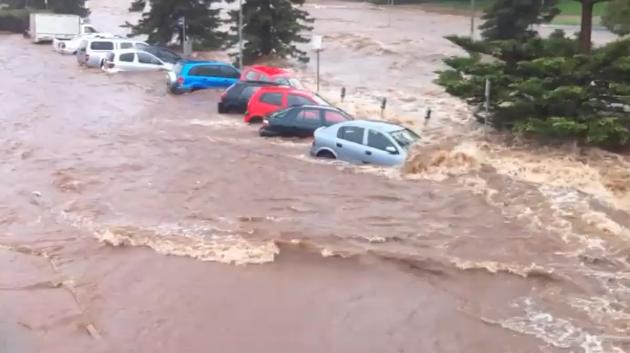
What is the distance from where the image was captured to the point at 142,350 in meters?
10.2

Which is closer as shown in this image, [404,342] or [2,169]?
[404,342]

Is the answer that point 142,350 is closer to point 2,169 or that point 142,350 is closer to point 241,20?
point 2,169

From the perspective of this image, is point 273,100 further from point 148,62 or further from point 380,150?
point 148,62

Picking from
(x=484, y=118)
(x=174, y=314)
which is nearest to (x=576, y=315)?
(x=174, y=314)

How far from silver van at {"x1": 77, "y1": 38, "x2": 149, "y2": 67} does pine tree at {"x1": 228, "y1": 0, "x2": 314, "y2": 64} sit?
5157mm

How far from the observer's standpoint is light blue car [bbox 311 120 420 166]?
19.0 meters

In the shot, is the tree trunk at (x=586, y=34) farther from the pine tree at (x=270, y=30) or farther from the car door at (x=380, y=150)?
the pine tree at (x=270, y=30)

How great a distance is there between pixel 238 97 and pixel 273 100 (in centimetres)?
298

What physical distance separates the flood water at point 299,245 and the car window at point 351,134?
694mm

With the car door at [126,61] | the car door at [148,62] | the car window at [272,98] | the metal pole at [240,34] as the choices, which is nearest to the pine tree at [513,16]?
the metal pole at [240,34]

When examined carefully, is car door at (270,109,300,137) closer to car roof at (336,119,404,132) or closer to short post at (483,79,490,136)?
car roof at (336,119,404,132)

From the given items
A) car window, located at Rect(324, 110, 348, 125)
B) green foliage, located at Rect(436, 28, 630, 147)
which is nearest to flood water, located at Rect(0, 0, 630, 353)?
green foliage, located at Rect(436, 28, 630, 147)

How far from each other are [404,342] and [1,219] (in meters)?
8.50

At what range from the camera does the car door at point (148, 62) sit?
39.3 meters
